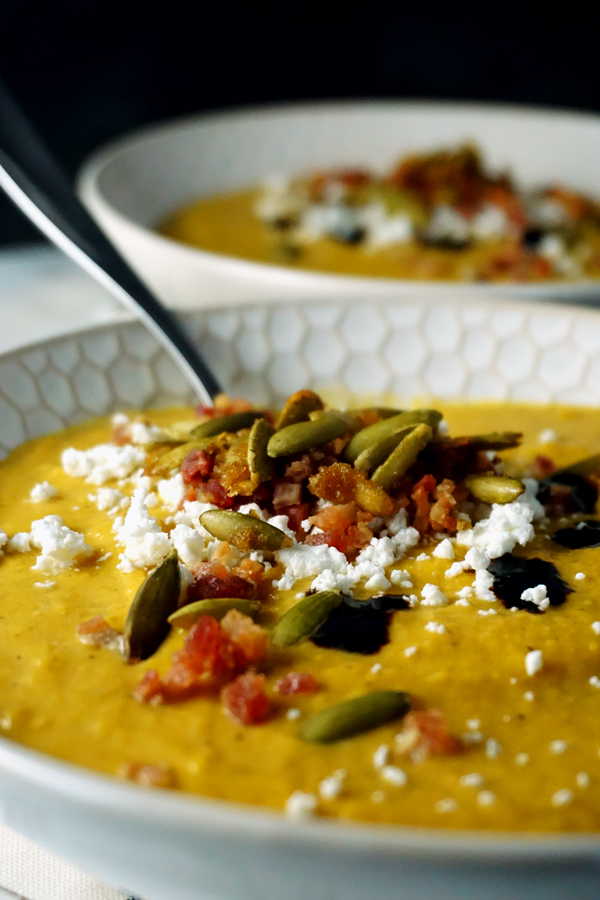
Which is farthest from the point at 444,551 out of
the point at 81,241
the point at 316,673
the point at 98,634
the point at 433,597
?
the point at 81,241

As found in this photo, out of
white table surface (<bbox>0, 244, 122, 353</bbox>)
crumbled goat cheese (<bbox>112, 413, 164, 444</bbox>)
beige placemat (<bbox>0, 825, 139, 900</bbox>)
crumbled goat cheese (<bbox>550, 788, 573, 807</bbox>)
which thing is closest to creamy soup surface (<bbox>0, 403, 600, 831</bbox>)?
crumbled goat cheese (<bbox>550, 788, 573, 807</bbox>)

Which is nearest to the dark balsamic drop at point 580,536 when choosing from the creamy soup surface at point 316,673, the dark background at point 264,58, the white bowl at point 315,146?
the creamy soup surface at point 316,673

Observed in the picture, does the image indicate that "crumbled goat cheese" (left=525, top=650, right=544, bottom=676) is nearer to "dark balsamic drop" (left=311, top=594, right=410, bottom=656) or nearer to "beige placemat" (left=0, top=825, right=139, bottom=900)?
"dark balsamic drop" (left=311, top=594, right=410, bottom=656)

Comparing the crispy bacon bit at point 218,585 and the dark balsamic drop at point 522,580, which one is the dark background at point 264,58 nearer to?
the crispy bacon bit at point 218,585

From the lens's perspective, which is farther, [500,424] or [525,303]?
[525,303]

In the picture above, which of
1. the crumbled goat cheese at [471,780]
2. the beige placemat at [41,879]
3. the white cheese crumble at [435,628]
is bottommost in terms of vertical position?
the beige placemat at [41,879]

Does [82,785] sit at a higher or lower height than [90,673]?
higher

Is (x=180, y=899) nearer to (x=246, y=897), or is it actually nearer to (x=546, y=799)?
(x=246, y=897)

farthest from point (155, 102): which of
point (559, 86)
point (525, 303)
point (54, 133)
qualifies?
point (525, 303)
